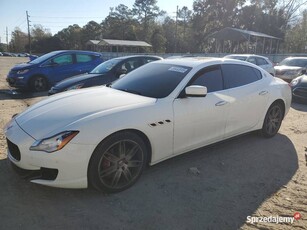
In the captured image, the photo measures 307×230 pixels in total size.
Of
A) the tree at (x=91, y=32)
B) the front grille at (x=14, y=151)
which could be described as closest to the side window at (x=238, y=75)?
the front grille at (x=14, y=151)

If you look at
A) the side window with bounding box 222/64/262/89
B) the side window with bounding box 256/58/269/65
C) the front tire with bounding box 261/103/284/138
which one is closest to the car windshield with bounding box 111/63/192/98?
the side window with bounding box 222/64/262/89

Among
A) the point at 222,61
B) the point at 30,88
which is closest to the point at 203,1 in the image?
the point at 30,88

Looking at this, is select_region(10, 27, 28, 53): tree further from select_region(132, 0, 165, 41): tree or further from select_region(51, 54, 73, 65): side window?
select_region(51, 54, 73, 65): side window

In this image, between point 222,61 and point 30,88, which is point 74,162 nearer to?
point 222,61

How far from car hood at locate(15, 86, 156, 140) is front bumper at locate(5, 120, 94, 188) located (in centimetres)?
17

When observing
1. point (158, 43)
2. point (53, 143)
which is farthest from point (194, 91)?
point (158, 43)

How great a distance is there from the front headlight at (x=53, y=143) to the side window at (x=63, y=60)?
29.4ft

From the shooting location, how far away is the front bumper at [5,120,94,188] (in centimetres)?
310

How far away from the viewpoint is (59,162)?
310 cm

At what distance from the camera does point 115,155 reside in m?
3.45

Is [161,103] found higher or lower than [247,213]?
higher

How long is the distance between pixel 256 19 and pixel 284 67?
52195 millimetres

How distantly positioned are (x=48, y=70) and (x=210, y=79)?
840 centimetres

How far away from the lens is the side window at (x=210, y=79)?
169 inches
